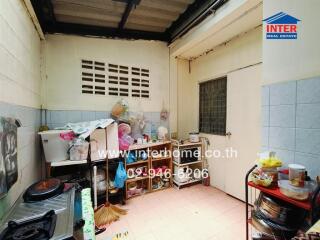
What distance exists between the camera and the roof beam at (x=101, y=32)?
8.20 feet

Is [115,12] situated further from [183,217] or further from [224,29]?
[183,217]

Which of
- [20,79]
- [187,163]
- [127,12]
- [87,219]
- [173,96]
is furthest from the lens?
[173,96]

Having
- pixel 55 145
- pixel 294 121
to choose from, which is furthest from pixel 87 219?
pixel 294 121

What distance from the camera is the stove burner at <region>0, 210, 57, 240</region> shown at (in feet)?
2.51

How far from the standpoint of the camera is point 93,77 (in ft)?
8.87

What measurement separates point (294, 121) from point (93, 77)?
255 cm

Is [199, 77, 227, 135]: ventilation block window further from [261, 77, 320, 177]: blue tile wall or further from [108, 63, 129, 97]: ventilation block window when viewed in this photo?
[108, 63, 129, 97]: ventilation block window

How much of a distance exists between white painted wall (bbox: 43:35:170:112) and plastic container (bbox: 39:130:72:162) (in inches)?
25.7

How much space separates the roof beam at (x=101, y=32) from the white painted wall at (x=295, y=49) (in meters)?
1.85

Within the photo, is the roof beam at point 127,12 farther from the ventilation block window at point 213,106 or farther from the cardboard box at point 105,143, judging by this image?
the ventilation block window at point 213,106

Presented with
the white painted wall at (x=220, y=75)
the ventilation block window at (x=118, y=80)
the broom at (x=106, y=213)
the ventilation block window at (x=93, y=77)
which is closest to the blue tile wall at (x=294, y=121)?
the white painted wall at (x=220, y=75)

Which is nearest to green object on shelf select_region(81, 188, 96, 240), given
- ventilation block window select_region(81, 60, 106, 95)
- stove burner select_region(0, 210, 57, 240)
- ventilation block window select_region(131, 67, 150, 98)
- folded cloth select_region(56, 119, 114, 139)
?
stove burner select_region(0, 210, 57, 240)

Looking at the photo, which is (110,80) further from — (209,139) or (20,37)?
(209,139)

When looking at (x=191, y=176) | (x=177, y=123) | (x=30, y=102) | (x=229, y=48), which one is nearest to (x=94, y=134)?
(x=30, y=102)
